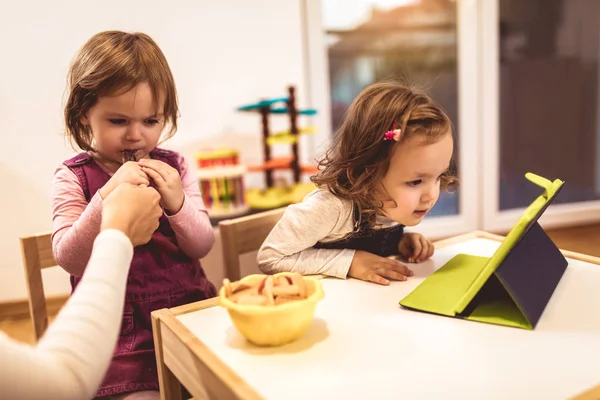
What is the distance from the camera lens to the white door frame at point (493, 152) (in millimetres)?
2619

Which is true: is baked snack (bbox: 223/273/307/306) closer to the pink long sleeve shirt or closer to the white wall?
the pink long sleeve shirt

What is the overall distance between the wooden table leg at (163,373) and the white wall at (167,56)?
125cm

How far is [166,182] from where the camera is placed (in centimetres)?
92

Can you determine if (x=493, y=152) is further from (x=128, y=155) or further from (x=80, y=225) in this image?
(x=80, y=225)

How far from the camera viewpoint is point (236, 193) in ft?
6.61

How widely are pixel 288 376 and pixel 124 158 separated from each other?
0.57 meters

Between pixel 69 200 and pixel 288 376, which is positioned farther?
pixel 69 200

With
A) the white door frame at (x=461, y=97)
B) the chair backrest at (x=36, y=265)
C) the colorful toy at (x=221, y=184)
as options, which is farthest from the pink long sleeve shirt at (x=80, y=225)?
the white door frame at (x=461, y=97)

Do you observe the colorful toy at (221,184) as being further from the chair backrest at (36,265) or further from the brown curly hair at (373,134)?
the brown curly hair at (373,134)

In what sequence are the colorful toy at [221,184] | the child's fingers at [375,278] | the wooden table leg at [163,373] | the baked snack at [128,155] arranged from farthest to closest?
1. the colorful toy at [221,184]
2. the baked snack at [128,155]
3. the child's fingers at [375,278]
4. the wooden table leg at [163,373]

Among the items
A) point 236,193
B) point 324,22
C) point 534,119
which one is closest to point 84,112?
A: point 236,193

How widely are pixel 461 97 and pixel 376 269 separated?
6.66 feet

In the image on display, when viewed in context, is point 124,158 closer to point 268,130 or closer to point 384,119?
point 384,119

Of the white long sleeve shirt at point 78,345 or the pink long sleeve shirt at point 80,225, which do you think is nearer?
the white long sleeve shirt at point 78,345
